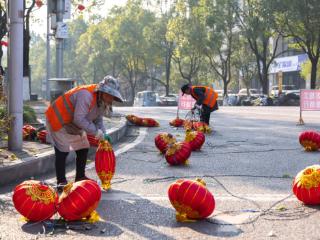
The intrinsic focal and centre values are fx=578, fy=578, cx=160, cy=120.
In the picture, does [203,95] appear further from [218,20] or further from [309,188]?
[218,20]

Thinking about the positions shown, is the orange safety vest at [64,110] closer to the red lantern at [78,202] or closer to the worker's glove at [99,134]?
the worker's glove at [99,134]

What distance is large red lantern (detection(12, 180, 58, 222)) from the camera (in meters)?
5.21

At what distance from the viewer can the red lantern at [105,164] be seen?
269 inches

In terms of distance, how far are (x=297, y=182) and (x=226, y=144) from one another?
20.1 ft

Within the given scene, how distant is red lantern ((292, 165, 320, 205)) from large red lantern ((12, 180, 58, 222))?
2.46 m

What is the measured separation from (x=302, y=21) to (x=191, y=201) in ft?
120

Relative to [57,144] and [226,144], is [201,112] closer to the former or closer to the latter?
[226,144]

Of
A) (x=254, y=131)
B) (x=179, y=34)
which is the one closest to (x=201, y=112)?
(x=254, y=131)

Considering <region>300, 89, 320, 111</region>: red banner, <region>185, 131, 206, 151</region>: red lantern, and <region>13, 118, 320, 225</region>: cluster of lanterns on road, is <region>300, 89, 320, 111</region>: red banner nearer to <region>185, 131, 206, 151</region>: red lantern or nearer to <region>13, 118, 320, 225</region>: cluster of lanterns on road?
<region>185, 131, 206, 151</region>: red lantern

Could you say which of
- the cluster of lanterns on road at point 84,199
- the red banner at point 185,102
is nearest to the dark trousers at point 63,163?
the cluster of lanterns on road at point 84,199

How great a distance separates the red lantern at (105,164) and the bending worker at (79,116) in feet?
0.62

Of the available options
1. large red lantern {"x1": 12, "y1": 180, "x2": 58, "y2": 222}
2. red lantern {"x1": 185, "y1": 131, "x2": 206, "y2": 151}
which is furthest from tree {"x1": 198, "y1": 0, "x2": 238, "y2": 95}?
large red lantern {"x1": 12, "y1": 180, "x2": 58, "y2": 222}

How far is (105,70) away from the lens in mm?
73188

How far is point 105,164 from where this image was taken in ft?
22.4
